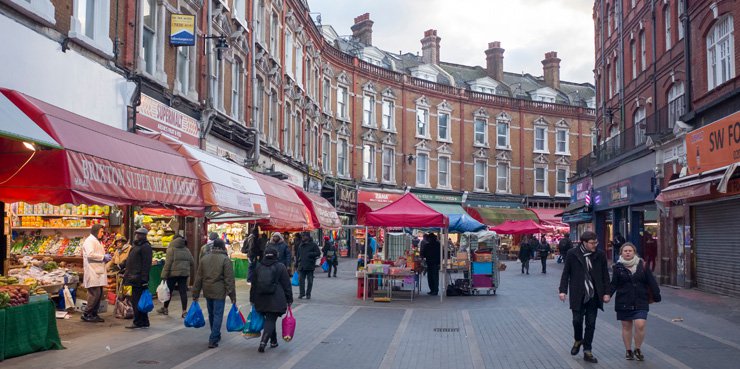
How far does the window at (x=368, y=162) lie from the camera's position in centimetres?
4466

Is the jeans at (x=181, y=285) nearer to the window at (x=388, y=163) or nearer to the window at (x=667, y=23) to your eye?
the window at (x=667, y=23)

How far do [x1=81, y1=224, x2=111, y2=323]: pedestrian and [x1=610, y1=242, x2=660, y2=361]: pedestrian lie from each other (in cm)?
882

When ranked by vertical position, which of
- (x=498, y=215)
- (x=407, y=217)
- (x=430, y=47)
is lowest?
(x=407, y=217)

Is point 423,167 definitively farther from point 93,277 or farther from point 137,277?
point 137,277

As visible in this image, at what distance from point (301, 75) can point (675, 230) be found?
1852 cm

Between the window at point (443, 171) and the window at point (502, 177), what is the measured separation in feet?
15.1

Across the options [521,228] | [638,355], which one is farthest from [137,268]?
[521,228]

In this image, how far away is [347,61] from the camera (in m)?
42.8

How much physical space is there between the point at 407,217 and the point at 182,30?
290 inches

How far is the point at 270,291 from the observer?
10.2 metres

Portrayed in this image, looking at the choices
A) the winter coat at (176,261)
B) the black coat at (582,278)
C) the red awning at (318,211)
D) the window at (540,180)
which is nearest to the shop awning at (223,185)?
the winter coat at (176,261)

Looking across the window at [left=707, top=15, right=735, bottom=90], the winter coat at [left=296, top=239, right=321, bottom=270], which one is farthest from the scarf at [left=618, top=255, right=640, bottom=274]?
the window at [left=707, top=15, right=735, bottom=90]

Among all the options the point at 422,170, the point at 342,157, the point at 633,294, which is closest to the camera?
the point at 633,294

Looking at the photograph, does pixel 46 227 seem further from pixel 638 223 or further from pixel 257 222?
pixel 638 223
